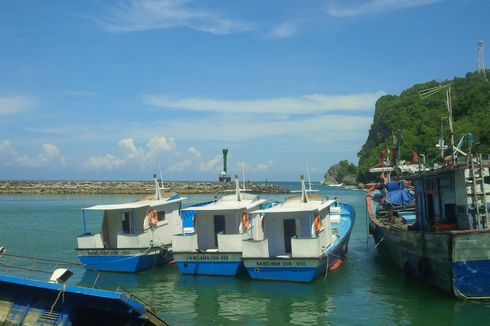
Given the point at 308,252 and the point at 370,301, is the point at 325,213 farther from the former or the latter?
the point at 370,301

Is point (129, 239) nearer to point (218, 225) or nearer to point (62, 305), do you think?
point (218, 225)

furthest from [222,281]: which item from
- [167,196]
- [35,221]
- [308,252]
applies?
[35,221]

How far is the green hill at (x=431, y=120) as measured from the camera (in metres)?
78.0

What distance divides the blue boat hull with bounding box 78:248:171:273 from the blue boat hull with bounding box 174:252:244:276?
2.30 m

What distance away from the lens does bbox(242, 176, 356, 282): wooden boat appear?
61.5 ft

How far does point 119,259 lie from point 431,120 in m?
86.2

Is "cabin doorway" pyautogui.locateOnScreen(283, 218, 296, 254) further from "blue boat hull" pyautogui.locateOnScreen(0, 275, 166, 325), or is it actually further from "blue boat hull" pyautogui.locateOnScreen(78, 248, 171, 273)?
"blue boat hull" pyautogui.locateOnScreen(0, 275, 166, 325)

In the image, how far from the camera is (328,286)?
762 inches

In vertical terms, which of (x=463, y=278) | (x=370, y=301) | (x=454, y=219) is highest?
(x=454, y=219)

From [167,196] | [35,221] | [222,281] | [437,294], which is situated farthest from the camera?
[35,221]

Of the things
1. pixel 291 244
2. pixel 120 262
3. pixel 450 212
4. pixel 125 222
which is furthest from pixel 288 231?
pixel 125 222

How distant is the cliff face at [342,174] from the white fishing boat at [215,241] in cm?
14006

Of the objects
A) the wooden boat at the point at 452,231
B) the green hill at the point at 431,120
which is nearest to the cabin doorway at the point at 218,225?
the wooden boat at the point at 452,231

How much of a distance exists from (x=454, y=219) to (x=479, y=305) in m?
3.68
